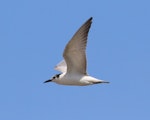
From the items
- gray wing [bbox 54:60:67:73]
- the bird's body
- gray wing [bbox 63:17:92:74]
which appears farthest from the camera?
gray wing [bbox 54:60:67:73]

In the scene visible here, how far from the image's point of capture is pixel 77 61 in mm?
18984

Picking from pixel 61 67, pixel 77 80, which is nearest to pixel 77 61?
pixel 77 80

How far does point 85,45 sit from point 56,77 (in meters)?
1.93

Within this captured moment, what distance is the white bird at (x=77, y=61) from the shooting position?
1834 centimetres

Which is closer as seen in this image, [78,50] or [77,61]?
[78,50]

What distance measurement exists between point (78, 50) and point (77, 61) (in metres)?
0.49

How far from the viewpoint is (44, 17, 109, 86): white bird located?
1834cm

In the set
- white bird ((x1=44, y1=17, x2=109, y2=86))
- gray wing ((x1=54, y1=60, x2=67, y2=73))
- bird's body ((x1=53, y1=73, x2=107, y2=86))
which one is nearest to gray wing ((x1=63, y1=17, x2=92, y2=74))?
white bird ((x1=44, y1=17, x2=109, y2=86))

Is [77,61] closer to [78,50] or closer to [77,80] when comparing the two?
[78,50]

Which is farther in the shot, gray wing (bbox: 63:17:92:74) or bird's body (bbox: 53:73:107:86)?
bird's body (bbox: 53:73:107:86)

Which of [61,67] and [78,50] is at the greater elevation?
[61,67]

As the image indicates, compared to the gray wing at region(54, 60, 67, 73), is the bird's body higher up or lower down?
lower down

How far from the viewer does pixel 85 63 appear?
19.0 meters

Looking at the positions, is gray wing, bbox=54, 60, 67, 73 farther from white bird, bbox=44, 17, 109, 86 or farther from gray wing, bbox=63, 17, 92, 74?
gray wing, bbox=63, 17, 92, 74
